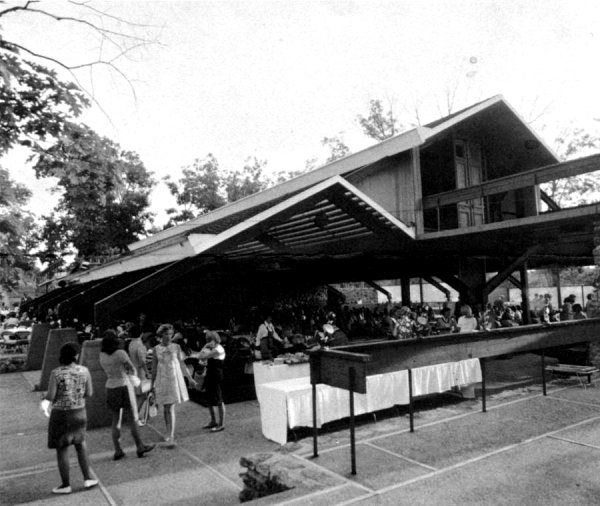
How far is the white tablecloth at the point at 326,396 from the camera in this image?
19.5 feet

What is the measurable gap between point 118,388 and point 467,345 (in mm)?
4546

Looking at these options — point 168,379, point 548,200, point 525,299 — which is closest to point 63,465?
point 168,379

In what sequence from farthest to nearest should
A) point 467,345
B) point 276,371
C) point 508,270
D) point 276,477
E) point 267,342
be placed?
point 508,270 < point 267,342 < point 276,371 < point 467,345 < point 276,477

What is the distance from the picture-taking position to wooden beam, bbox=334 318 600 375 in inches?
213

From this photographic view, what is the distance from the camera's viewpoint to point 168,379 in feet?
20.3

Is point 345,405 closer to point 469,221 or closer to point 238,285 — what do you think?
point 469,221

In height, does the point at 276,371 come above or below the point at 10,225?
below

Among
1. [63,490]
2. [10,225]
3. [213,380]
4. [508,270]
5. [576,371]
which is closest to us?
[10,225]

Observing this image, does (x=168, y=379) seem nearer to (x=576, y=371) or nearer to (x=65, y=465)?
(x=65, y=465)

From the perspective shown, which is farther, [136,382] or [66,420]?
[136,382]

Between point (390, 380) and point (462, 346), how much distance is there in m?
1.33

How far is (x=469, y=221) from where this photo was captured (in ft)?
43.8

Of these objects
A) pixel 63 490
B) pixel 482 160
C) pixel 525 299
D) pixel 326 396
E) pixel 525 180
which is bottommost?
pixel 63 490

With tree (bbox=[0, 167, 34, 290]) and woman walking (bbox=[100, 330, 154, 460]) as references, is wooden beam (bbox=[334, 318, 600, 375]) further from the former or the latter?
tree (bbox=[0, 167, 34, 290])
